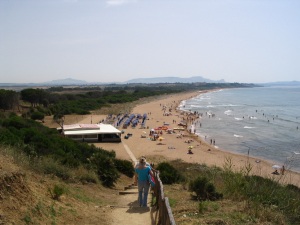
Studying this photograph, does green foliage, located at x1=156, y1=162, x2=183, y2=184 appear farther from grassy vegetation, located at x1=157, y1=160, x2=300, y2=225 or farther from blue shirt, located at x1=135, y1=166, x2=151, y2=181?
blue shirt, located at x1=135, y1=166, x2=151, y2=181

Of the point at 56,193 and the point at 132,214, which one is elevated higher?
the point at 56,193

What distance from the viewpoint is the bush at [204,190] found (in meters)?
7.99

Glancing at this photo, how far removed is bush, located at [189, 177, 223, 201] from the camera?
799 centimetres

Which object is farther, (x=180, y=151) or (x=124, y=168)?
(x=180, y=151)

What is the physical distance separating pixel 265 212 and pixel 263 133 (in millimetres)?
39617

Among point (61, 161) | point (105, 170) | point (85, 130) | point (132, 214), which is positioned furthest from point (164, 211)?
point (85, 130)

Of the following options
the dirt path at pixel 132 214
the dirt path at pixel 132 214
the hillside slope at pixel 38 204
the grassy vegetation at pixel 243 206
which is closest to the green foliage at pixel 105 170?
the dirt path at pixel 132 214

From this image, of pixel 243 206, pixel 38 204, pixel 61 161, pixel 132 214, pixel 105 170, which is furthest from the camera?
pixel 105 170

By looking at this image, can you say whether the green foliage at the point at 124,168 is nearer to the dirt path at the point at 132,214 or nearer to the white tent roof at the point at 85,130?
the dirt path at the point at 132,214

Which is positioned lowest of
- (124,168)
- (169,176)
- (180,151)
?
(180,151)

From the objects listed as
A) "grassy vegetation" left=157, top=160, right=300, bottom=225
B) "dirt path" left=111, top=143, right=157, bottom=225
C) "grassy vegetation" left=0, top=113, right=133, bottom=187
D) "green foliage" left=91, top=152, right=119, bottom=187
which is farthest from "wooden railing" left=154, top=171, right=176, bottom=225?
"green foliage" left=91, top=152, right=119, bottom=187

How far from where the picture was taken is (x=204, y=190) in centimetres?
820

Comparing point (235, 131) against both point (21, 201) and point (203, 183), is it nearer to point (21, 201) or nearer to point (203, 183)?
point (203, 183)

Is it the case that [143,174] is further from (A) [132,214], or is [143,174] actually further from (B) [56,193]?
(B) [56,193]
